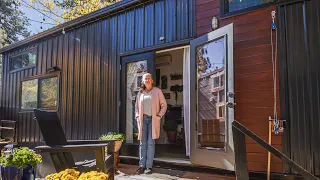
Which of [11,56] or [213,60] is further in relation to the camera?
[11,56]

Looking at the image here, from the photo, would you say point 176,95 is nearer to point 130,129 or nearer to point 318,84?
point 130,129

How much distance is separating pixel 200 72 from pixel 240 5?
109cm

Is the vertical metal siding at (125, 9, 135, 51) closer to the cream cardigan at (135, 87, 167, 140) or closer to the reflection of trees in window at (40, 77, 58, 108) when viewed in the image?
the cream cardigan at (135, 87, 167, 140)

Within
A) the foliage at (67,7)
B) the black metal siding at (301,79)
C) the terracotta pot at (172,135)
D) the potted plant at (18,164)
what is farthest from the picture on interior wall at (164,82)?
the foliage at (67,7)

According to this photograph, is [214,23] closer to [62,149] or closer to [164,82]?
[62,149]

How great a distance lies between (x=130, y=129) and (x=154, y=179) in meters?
1.58

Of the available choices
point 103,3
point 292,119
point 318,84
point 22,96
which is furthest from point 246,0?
point 103,3

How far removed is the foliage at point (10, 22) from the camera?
646 inches

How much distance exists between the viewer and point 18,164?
226 cm

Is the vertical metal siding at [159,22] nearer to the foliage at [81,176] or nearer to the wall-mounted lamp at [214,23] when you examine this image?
the wall-mounted lamp at [214,23]

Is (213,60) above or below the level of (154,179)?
above

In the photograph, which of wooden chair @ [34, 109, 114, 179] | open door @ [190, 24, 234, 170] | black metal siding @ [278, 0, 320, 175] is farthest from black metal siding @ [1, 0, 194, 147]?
wooden chair @ [34, 109, 114, 179]

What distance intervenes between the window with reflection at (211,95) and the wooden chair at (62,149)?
141cm

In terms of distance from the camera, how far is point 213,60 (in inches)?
A: 144
